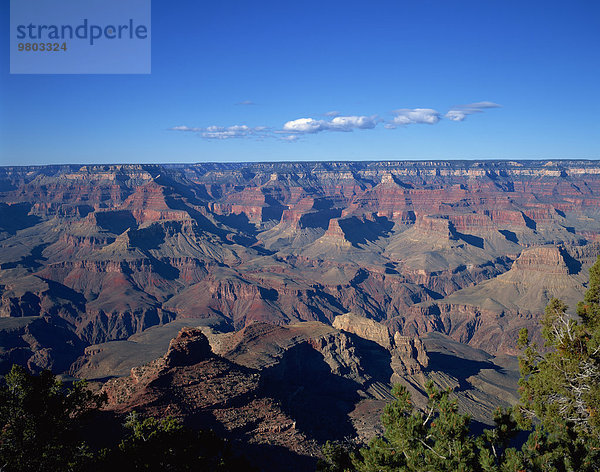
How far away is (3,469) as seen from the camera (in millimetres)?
23797

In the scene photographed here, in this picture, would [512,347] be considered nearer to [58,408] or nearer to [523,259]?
[523,259]

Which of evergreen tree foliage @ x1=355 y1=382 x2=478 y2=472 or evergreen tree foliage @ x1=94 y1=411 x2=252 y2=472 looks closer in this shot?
evergreen tree foliage @ x1=355 y1=382 x2=478 y2=472

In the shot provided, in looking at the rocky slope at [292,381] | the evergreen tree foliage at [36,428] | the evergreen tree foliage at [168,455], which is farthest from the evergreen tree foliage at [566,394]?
the rocky slope at [292,381]

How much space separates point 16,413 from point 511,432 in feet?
93.2

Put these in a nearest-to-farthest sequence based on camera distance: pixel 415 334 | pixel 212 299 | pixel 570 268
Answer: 1. pixel 415 334
2. pixel 570 268
3. pixel 212 299

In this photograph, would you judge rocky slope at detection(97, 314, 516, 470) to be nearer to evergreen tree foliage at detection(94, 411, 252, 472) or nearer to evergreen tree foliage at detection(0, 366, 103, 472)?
evergreen tree foliage at detection(94, 411, 252, 472)

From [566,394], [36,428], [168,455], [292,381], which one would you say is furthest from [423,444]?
[292,381]

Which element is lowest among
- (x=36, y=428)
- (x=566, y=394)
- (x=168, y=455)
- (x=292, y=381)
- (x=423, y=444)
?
(x=292, y=381)

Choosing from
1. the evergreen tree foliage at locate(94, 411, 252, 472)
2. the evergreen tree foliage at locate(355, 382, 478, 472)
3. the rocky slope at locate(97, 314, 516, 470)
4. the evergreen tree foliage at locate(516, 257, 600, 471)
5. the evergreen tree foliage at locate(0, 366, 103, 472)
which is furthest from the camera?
the rocky slope at locate(97, 314, 516, 470)

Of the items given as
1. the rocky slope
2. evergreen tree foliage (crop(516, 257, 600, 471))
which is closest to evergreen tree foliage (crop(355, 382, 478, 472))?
evergreen tree foliage (crop(516, 257, 600, 471))

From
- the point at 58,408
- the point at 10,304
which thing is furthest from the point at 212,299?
the point at 58,408

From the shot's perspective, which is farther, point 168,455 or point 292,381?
point 292,381

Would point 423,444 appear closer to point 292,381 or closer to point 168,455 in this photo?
point 168,455

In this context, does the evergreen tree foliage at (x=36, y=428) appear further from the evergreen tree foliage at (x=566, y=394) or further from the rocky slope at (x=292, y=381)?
the evergreen tree foliage at (x=566, y=394)
